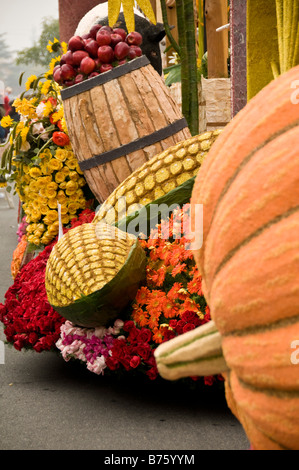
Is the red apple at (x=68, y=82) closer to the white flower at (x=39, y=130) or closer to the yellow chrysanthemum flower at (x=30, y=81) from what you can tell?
the white flower at (x=39, y=130)

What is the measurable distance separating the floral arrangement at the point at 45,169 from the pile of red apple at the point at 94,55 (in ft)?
1.47

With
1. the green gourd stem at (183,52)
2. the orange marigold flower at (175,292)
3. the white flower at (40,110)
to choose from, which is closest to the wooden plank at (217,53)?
the green gourd stem at (183,52)

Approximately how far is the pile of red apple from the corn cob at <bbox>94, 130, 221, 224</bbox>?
77cm

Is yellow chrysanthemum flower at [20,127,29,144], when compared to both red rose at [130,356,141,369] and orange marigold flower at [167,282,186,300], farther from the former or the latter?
red rose at [130,356,141,369]

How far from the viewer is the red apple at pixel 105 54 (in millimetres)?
3033

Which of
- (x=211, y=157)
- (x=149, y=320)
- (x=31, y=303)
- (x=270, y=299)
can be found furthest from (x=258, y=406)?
(x=31, y=303)

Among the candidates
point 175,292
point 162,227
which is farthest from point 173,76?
point 175,292

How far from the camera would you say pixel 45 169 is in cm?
342

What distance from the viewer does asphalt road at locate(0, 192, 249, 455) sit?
5.72 feet

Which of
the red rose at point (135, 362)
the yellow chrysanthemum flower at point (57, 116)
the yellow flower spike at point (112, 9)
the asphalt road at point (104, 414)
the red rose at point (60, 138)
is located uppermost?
the yellow flower spike at point (112, 9)

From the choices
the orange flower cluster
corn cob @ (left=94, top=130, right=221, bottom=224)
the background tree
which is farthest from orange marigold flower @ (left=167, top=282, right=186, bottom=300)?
the background tree

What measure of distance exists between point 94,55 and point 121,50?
17cm

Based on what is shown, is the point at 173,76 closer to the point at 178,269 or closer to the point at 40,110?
the point at 40,110

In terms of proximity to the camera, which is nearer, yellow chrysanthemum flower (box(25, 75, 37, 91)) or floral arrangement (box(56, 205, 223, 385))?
floral arrangement (box(56, 205, 223, 385))
